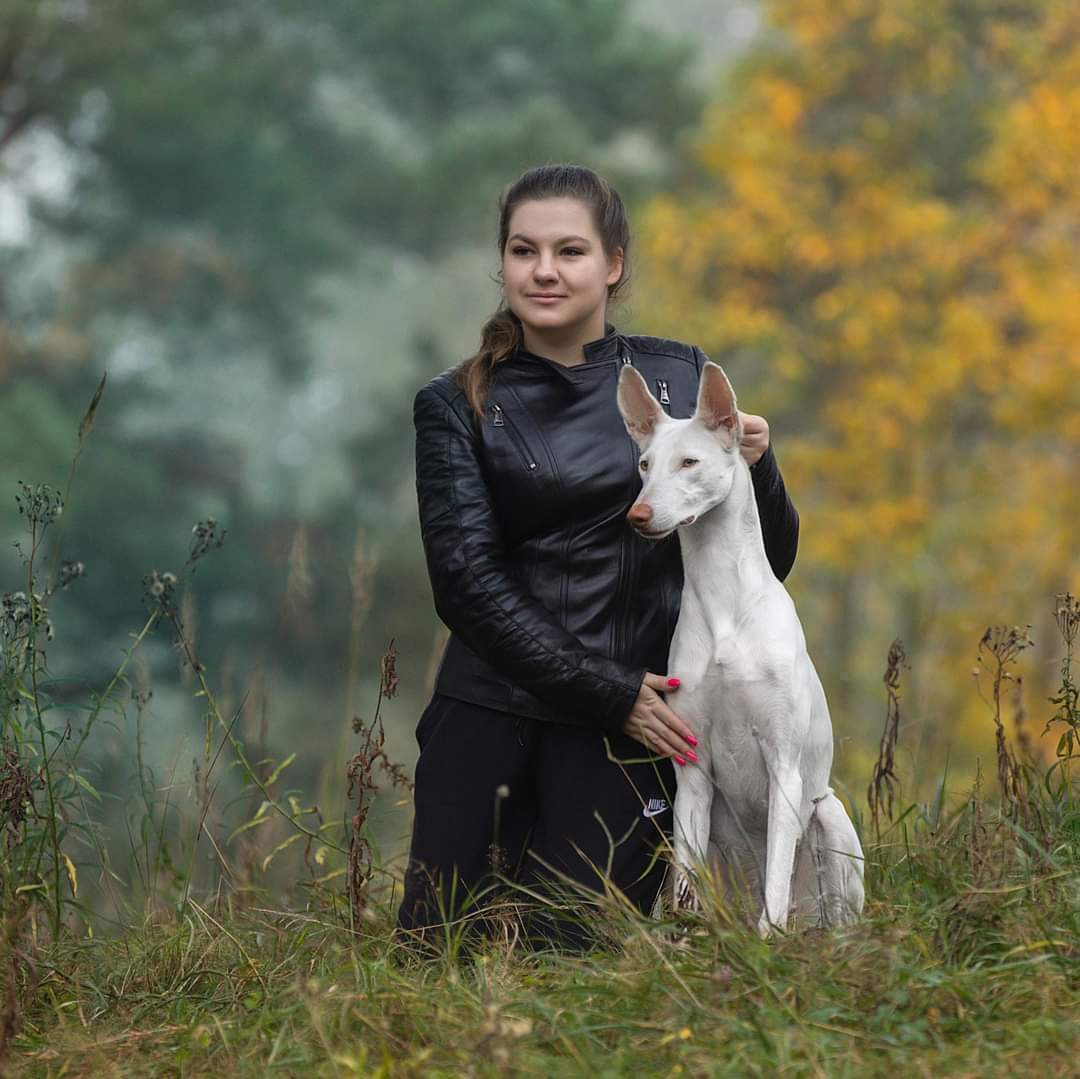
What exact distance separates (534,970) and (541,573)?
3.38 ft

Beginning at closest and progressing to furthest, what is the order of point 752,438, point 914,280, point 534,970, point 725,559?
point 534,970, point 725,559, point 752,438, point 914,280

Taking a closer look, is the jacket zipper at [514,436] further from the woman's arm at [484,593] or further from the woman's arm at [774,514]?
the woman's arm at [774,514]

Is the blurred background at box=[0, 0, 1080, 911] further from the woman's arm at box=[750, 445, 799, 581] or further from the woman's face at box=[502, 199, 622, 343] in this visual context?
the woman's face at box=[502, 199, 622, 343]

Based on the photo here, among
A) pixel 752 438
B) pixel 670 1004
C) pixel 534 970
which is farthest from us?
pixel 752 438

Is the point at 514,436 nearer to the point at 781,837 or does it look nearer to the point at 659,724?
the point at 659,724

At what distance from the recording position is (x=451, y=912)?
390 centimetres

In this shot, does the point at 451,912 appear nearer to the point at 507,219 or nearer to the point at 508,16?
the point at 507,219

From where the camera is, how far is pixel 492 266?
37.8ft

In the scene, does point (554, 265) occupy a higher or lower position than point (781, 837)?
higher

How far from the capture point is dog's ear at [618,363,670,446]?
3690mm

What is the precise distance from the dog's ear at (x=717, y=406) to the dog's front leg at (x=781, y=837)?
0.79 meters

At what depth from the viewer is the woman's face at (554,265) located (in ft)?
13.5

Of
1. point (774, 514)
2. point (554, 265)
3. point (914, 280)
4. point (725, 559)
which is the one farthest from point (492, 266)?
point (725, 559)

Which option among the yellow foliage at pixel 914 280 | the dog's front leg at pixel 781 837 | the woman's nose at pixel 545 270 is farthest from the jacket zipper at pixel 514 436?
the yellow foliage at pixel 914 280
